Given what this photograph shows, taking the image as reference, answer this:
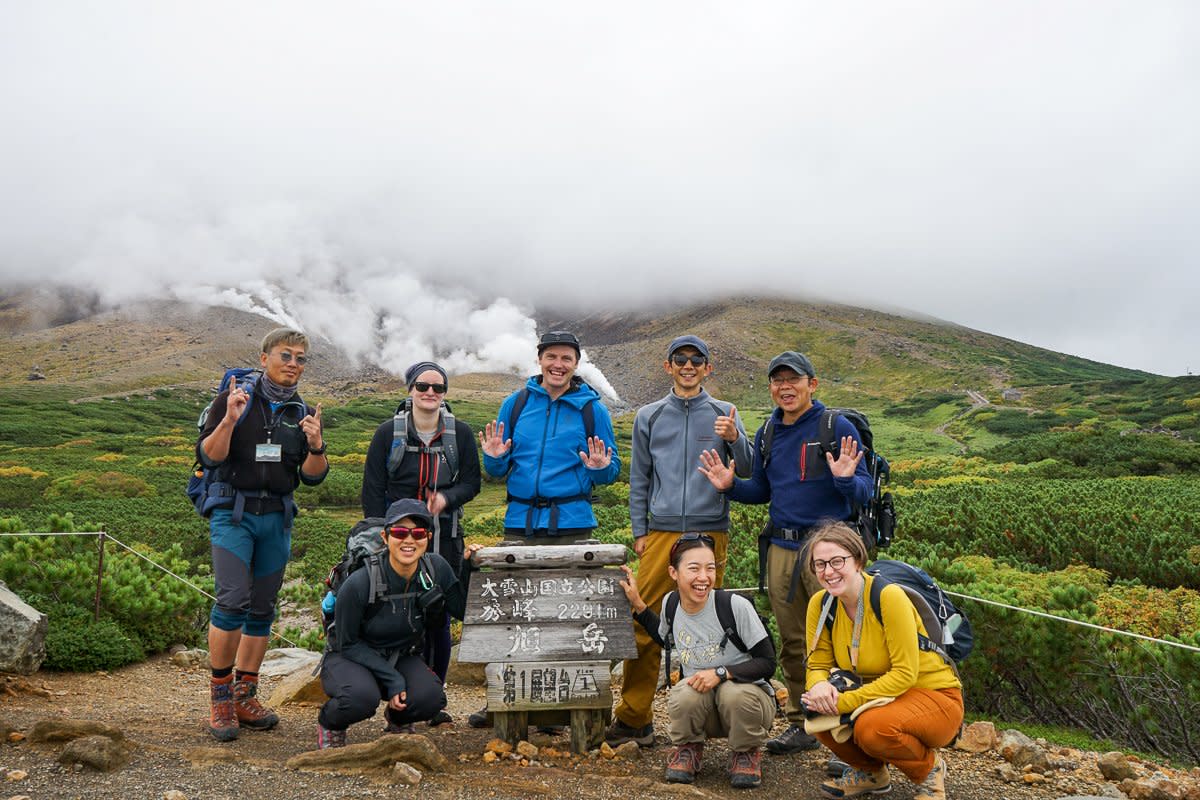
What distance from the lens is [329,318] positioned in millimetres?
144125

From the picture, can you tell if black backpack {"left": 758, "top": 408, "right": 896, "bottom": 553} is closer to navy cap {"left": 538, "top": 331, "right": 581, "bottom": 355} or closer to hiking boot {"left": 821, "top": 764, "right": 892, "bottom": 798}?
hiking boot {"left": 821, "top": 764, "right": 892, "bottom": 798}

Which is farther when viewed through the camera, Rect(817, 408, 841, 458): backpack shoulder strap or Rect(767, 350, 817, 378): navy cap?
Result: Rect(767, 350, 817, 378): navy cap

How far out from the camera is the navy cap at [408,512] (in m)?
4.31

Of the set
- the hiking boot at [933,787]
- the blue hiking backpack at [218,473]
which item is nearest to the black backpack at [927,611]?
the hiking boot at [933,787]

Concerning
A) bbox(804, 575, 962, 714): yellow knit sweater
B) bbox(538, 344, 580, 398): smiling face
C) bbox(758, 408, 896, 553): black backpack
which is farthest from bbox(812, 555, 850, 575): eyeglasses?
bbox(538, 344, 580, 398): smiling face

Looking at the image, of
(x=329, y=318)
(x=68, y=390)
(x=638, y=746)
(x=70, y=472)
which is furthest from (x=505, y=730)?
(x=329, y=318)

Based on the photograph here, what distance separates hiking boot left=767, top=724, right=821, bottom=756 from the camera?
4520mm

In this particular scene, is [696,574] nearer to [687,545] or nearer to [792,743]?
[687,545]

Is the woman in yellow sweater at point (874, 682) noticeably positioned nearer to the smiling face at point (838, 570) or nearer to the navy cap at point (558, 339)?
the smiling face at point (838, 570)

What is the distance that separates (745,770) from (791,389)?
215cm

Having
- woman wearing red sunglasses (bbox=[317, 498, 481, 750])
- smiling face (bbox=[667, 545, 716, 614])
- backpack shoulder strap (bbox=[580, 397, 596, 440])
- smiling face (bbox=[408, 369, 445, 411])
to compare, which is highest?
smiling face (bbox=[408, 369, 445, 411])

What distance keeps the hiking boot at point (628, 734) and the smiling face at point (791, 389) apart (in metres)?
2.18

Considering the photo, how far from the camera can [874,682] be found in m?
3.58

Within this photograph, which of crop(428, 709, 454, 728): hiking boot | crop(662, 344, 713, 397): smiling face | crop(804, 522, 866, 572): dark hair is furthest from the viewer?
crop(428, 709, 454, 728): hiking boot
